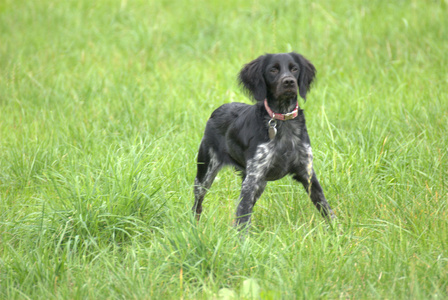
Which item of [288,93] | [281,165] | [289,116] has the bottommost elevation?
[281,165]

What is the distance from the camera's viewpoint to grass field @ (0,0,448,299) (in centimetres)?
277

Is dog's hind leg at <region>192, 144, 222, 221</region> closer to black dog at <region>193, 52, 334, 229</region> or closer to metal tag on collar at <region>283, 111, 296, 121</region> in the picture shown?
black dog at <region>193, 52, 334, 229</region>

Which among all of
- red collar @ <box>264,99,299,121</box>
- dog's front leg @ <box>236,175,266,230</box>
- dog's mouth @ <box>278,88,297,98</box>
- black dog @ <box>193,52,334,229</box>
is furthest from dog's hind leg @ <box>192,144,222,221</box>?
dog's mouth @ <box>278,88,297,98</box>

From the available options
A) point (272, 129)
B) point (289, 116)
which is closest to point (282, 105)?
point (289, 116)

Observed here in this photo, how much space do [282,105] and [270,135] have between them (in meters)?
0.32

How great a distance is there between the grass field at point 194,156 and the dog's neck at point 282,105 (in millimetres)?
595

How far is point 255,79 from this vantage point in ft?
12.4

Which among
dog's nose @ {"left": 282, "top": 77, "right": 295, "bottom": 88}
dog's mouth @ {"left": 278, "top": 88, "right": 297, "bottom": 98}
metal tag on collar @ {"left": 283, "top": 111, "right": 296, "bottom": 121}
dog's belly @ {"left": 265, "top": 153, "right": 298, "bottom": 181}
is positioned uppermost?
dog's nose @ {"left": 282, "top": 77, "right": 295, "bottom": 88}

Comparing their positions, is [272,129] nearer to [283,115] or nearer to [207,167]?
[283,115]

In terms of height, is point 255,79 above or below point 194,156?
above

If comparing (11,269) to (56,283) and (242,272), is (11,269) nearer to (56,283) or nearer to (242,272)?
(56,283)

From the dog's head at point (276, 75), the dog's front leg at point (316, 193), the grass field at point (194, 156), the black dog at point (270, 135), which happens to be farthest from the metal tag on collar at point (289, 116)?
the grass field at point (194, 156)

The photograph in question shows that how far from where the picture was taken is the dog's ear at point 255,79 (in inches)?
148

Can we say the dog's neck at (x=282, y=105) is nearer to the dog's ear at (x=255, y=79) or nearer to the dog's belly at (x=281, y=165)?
the dog's ear at (x=255, y=79)
